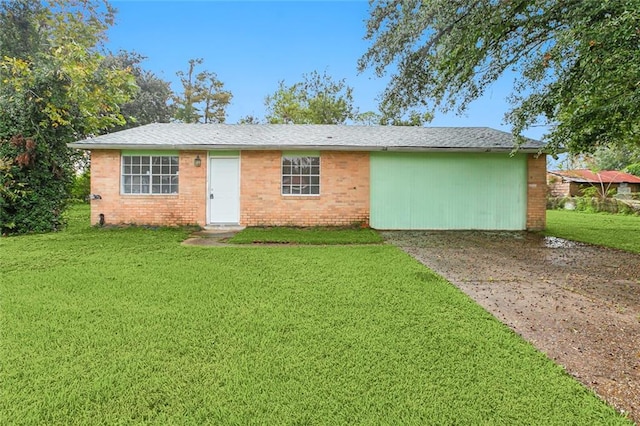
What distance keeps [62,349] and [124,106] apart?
2596 cm

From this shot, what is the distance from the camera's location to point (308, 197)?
10336mm

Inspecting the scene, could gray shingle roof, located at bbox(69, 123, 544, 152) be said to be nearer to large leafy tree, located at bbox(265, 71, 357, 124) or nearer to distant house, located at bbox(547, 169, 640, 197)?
large leafy tree, located at bbox(265, 71, 357, 124)

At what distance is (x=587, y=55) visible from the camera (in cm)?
500

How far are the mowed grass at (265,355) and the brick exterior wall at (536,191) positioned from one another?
7.64m

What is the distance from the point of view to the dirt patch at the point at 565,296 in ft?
8.21

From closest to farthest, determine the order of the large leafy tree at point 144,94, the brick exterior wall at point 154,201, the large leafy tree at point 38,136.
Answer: the large leafy tree at point 38,136
the brick exterior wall at point 154,201
the large leafy tree at point 144,94

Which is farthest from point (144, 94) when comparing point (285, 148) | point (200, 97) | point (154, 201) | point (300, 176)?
point (300, 176)

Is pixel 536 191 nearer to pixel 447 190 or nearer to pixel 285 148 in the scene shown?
pixel 447 190

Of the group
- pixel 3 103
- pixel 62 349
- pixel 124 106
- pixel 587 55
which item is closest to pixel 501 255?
pixel 587 55


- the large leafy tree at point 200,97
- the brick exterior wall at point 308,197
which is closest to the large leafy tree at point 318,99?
the large leafy tree at point 200,97

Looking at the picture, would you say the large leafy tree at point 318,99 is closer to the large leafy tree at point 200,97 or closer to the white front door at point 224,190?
the large leafy tree at point 200,97

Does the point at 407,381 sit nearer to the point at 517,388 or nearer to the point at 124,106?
the point at 517,388

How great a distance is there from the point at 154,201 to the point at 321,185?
5159 millimetres

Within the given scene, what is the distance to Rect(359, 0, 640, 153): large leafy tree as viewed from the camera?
4.93 metres
